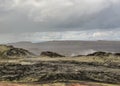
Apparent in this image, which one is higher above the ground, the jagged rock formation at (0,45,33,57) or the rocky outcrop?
the jagged rock formation at (0,45,33,57)

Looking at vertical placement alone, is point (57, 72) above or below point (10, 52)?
below

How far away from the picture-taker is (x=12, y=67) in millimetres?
66000

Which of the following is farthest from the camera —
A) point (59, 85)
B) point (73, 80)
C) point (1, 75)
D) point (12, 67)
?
point (12, 67)

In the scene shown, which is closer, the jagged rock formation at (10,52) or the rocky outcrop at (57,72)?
the rocky outcrop at (57,72)

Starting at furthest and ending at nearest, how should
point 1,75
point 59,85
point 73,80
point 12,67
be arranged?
point 12,67, point 1,75, point 73,80, point 59,85

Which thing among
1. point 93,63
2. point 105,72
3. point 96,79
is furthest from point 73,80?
point 93,63

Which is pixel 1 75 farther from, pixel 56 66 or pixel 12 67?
pixel 56 66

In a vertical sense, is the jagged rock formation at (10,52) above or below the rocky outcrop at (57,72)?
above

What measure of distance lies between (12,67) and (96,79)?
1761cm

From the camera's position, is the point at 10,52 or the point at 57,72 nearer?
the point at 57,72

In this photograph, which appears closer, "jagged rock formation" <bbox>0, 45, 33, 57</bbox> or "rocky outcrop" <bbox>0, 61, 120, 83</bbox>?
"rocky outcrop" <bbox>0, 61, 120, 83</bbox>

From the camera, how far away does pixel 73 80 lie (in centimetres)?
5569

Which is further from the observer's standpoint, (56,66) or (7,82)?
(56,66)

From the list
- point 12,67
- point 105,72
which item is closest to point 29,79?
point 12,67
